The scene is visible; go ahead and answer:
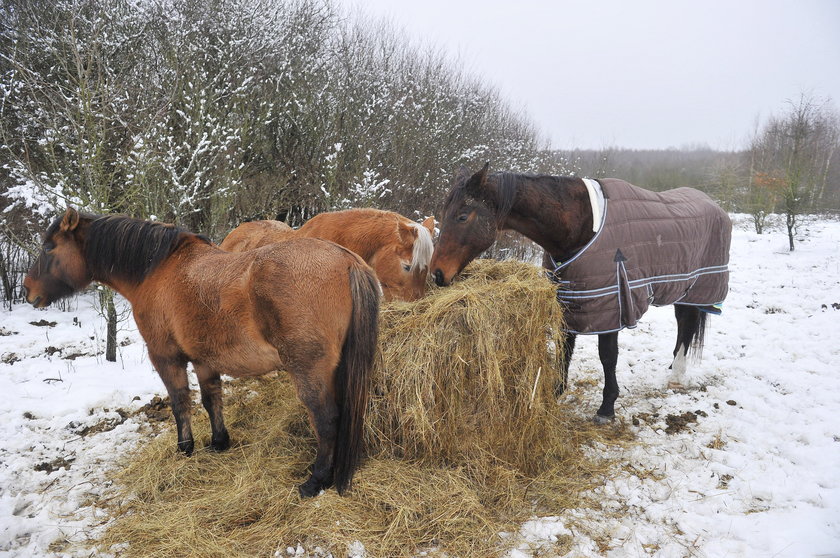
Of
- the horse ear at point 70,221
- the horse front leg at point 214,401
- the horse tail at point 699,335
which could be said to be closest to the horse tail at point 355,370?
the horse front leg at point 214,401

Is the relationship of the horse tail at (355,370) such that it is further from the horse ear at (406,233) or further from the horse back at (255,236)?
the horse back at (255,236)

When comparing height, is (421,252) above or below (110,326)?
above

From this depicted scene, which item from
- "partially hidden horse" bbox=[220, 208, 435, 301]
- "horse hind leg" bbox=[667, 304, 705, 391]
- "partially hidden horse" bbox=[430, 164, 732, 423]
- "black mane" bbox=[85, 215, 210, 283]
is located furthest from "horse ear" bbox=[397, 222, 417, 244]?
"horse hind leg" bbox=[667, 304, 705, 391]

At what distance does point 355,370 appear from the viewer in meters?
2.41

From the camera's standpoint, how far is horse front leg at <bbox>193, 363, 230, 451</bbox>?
107 inches

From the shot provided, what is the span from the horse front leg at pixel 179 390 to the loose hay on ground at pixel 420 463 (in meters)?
0.11

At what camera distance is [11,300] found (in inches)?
250

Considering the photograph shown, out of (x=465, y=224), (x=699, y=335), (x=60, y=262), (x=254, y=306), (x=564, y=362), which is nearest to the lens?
(x=254, y=306)

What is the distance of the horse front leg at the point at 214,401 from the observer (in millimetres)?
2730

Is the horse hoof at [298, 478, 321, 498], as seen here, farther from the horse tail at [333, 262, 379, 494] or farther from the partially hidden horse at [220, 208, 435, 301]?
the partially hidden horse at [220, 208, 435, 301]

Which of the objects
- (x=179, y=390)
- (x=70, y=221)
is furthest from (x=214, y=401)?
(x=70, y=221)

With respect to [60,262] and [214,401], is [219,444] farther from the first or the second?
[60,262]

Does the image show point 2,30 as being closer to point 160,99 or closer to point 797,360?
point 160,99

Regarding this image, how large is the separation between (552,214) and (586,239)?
1.09 ft
